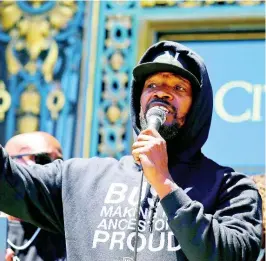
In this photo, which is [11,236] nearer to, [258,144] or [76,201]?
[76,201]

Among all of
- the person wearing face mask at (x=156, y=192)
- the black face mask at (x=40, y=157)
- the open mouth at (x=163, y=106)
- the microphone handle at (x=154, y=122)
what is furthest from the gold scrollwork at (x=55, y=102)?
the microphone handle at (x=154, y=122)

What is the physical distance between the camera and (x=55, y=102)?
5.82 m

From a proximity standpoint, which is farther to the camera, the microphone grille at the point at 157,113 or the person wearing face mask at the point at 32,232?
the person wearing face mask at the point at 32,232

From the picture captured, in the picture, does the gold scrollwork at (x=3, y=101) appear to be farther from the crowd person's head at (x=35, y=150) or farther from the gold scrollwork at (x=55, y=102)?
the crowd person's head at (x=35, y=150)

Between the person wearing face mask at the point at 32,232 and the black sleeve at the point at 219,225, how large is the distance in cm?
103

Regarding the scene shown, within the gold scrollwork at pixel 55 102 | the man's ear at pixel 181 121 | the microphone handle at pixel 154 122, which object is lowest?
the gold scrollwork at pixel 55 102

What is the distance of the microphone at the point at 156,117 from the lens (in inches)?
109

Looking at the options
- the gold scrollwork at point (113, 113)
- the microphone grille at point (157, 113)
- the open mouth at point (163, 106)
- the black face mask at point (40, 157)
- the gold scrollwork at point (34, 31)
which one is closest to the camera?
the microphone grille at point (157, 113)

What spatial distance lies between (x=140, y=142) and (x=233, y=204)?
38 cm

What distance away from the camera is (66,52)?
5875 mm

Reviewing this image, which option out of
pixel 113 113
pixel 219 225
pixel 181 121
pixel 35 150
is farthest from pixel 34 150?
pixel 113 113

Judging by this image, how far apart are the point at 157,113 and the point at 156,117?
0.04m

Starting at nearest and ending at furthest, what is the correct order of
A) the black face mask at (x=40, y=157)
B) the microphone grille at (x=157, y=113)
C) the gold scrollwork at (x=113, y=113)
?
the microphone grille at (x=157, y=113)
the black face mask at (x=40, y=157)
the gold scrollwork at (x=113, y=113)

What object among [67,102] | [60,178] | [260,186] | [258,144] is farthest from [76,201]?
[67,102]
